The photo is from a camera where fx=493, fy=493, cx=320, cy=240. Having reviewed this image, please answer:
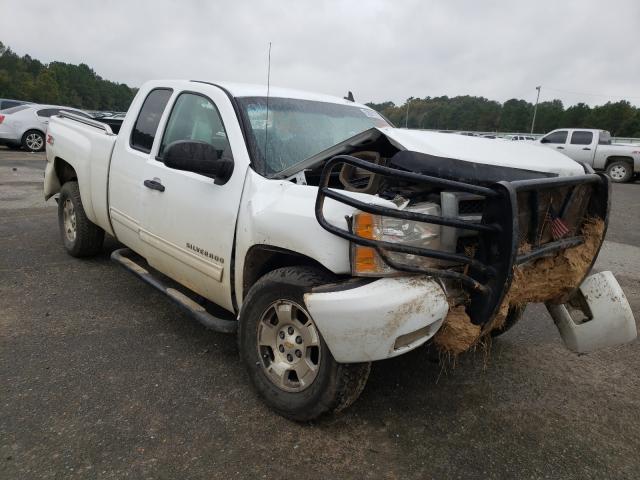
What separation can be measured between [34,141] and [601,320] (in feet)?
59.0

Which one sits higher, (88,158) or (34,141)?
(88,158)

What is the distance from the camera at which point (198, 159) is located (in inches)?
111

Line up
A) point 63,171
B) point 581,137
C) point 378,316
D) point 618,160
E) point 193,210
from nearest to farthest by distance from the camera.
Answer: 1. point 378,316
2. point 193,210
3. point 63,171
4. point 618,160
5. point 581,137

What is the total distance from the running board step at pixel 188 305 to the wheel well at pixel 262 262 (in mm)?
250

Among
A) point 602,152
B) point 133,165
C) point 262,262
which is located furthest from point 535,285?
point 602,152

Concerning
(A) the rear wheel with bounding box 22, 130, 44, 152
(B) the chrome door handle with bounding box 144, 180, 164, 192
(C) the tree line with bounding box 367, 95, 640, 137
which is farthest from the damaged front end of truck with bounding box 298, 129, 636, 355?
(C) the tree line with bounding box 367, 95, 640, 137

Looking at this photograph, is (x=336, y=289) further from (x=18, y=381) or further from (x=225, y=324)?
(x=18, y=381)

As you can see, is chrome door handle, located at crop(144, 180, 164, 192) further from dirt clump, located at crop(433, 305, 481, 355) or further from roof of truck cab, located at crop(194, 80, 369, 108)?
dirt clump, located at crop(433, 305, 481, 355)

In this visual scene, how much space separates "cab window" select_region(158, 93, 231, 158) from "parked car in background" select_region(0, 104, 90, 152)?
13991 millimetres

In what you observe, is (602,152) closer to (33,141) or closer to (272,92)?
(272,92)

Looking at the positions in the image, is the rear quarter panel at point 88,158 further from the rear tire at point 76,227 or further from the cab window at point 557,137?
the cab window at point 557,137

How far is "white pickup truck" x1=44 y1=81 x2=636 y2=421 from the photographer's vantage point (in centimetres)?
217

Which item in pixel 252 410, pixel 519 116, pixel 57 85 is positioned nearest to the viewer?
pixel 252 410

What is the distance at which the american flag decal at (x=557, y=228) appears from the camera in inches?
102
